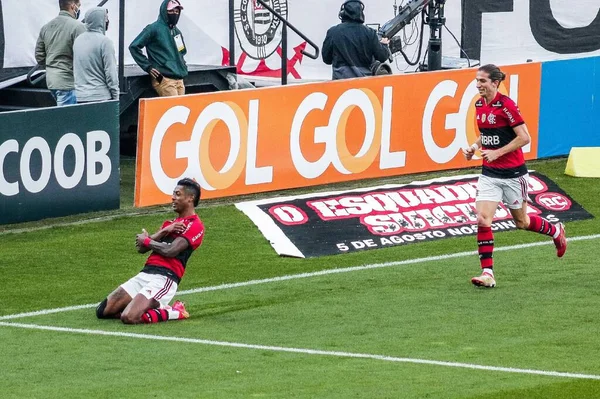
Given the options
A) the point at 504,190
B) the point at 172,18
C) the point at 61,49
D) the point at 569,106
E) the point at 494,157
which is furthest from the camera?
the point at 569,106

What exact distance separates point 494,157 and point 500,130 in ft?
0.95

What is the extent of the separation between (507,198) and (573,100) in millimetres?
7370

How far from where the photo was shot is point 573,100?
19766mm

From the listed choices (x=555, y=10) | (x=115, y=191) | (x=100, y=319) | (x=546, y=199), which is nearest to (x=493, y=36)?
(x=555, y=10)

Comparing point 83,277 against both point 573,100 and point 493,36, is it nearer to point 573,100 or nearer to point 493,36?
point 573,100

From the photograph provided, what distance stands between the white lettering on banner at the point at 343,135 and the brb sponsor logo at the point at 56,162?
8.22ft

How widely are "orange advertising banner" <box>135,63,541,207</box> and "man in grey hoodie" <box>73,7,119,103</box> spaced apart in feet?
3.52

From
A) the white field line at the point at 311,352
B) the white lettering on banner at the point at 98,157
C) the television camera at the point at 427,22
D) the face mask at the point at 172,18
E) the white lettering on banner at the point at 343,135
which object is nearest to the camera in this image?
the white field line at the point at 311,352

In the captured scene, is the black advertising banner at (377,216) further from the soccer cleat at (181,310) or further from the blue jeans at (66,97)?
the soccer cleat at (181,310)

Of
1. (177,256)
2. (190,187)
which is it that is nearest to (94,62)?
(190,187)

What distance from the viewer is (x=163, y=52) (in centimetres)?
1803

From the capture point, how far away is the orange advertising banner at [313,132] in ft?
52.6

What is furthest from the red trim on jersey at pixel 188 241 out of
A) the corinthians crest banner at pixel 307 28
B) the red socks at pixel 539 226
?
the corinthians crest banner at pixel 307 28

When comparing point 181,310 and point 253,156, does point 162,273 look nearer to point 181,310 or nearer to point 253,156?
point 181,310
